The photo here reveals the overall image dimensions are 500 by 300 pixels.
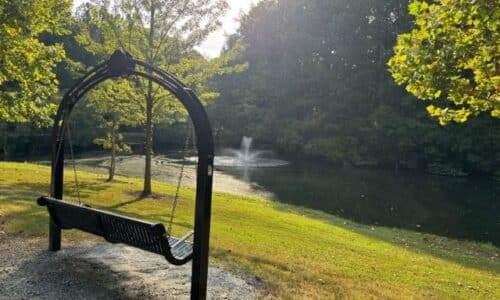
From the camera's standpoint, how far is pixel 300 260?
7.39 metres

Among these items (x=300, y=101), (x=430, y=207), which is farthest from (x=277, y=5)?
(x=430, y=207)

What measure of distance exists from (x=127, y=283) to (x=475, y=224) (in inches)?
658

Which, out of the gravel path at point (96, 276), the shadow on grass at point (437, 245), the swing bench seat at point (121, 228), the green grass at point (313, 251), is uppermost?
the swing bench seat at point (121, 228)

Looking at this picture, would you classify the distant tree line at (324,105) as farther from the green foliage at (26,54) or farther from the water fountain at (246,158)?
the green foliage at (26,54)

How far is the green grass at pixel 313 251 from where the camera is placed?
632 cm

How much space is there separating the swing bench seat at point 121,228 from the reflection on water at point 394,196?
1315 cm

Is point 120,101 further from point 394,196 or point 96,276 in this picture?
point 394,196

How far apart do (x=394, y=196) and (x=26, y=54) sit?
801 inches

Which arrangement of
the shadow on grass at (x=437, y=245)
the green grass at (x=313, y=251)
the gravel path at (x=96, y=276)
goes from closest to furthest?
the gravel path at (x=96, y=276) → the green grass at (x=313, y=251) → the shadow on grass at (x=437, y=245)

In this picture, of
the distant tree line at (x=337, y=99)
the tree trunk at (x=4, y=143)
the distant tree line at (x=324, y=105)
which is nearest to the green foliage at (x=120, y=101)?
the distant tree line at (x=324, y=105)

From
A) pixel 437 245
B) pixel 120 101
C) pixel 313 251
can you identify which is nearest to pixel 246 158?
pixel 120 101

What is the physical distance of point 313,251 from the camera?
8.63m

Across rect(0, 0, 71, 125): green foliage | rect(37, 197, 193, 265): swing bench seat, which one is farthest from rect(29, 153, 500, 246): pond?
rect(37, 197, 193, 265): swing bench seat

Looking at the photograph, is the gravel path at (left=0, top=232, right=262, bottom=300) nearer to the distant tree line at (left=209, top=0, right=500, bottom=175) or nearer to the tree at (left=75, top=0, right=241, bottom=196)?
the tree at (left=75, top=0, right=241, bottom=196)
